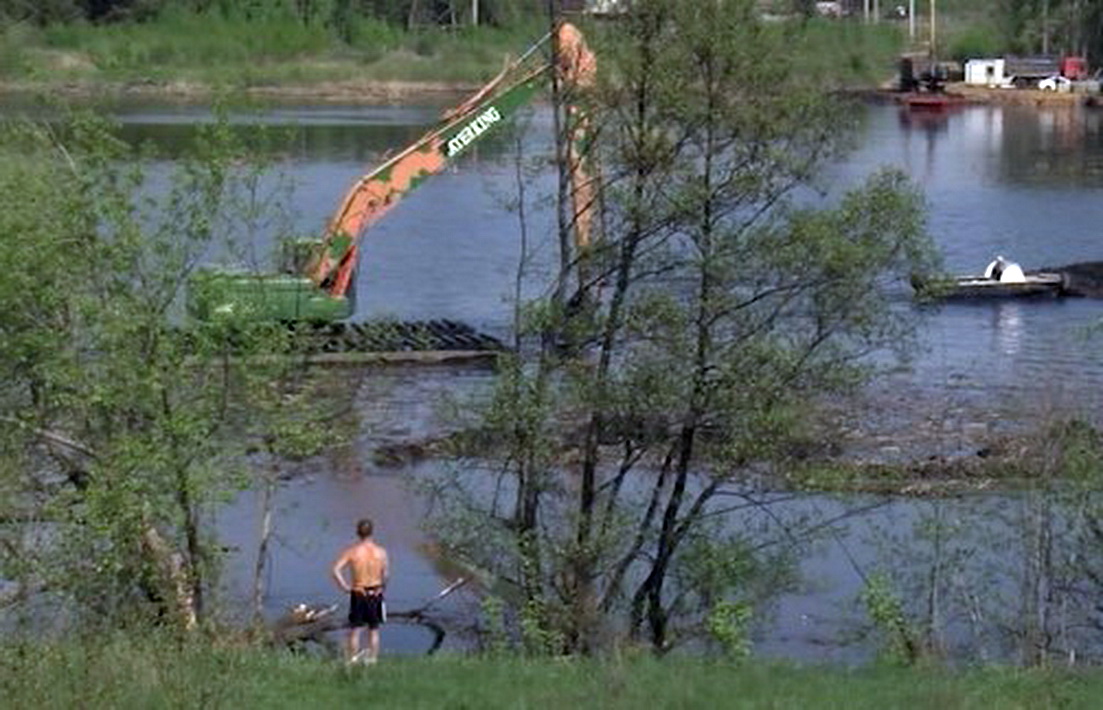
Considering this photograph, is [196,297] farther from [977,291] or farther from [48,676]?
[977,291]

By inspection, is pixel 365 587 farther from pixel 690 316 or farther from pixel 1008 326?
pixel 1008 326

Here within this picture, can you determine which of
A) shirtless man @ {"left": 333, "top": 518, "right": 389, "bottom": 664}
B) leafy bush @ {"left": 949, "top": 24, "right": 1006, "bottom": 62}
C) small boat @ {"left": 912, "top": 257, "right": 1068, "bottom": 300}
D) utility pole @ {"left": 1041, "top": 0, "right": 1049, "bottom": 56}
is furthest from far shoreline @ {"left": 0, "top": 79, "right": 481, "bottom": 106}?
shirtless man @ {"left": 333, "top": 518, "right": 389, "bottom": 664}

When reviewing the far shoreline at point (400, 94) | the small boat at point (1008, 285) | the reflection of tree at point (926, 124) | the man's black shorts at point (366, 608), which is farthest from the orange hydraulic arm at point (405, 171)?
the far shoreline at point (400, 94)

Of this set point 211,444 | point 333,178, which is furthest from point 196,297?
point 333,178

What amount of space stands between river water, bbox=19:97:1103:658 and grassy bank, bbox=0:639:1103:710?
17.0ft

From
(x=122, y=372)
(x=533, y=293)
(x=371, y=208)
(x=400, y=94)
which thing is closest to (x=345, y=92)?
(x=400, y=94)

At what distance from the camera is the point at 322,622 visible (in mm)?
20688

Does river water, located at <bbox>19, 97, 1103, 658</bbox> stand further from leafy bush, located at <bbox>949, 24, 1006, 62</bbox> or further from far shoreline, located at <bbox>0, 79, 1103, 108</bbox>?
leafy bush, located at <bbox>949, 24, 1006, 62</bbox>

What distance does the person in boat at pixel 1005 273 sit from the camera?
4481 cm

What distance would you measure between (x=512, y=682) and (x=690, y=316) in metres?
6.21

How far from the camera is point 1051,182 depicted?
2709 inches

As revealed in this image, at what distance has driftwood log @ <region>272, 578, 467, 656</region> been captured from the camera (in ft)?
66.2

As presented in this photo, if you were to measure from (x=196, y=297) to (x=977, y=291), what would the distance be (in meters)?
27.1

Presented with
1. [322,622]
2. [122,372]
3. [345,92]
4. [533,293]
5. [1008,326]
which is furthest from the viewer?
[345,92]
